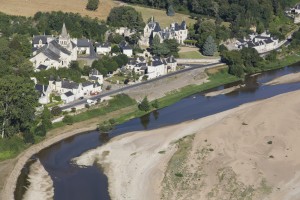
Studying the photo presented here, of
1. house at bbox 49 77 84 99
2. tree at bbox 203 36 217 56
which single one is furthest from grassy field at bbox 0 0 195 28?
house at bbox 49 77 84 99

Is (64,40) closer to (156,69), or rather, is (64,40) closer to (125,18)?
(156,69)

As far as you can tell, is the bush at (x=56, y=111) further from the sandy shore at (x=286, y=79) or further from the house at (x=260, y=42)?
the house at (x=260, y=42)

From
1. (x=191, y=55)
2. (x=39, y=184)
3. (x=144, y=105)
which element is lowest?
(x=39, y=184)

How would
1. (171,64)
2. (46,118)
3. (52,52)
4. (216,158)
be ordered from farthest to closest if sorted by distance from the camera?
(171,64)
(52,52)
(46,118)
(216,158)

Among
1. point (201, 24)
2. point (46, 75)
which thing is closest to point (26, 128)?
point (46, 75)

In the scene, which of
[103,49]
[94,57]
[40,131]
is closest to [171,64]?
[94,57]
